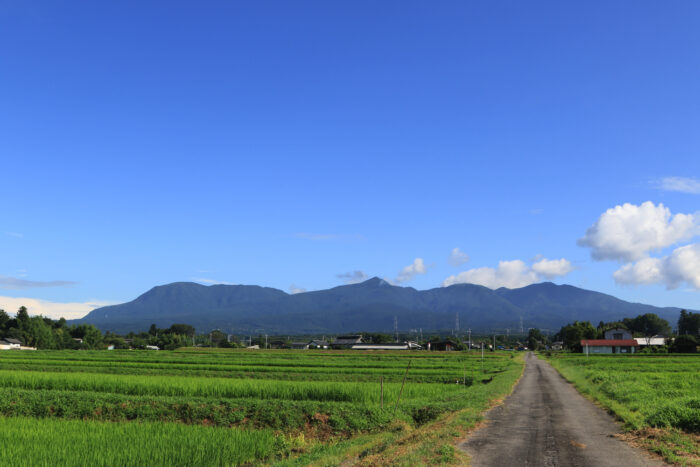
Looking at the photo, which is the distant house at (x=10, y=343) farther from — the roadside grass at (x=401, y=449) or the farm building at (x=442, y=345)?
the roadside grass at (x=401, y=449)

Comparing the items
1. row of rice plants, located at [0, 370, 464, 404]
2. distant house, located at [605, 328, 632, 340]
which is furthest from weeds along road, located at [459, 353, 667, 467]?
distant house, located at [605, 328, 632, 340]

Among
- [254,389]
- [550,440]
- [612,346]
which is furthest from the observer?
[612,346]

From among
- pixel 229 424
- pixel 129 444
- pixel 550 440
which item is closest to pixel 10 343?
pixel 229 424

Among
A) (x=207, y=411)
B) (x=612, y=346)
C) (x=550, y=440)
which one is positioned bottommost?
(x=612, y=346)

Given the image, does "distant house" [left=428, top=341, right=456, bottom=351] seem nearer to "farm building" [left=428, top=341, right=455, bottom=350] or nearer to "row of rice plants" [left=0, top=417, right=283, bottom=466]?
"farm building" [left=428, top=341, right=455, bottom=350]

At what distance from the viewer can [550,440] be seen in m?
17.6

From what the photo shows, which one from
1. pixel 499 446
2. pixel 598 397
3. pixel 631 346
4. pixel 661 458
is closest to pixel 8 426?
pixel 499 446

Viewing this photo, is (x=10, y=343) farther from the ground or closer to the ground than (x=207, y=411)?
closer to the ground

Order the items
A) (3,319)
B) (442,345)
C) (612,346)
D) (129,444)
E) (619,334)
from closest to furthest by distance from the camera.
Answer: (129,444) → (612,346) → (619,334) → (3,319) → (442,345)

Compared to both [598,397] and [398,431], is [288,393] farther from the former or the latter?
[598,397]

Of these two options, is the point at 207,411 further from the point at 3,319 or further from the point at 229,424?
the point at 3,319

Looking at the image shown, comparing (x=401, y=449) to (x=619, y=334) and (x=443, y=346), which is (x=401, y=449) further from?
(x=443, y=346)

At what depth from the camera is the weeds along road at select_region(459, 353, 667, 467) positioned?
14.8m

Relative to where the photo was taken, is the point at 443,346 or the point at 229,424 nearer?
the point at 229,424
